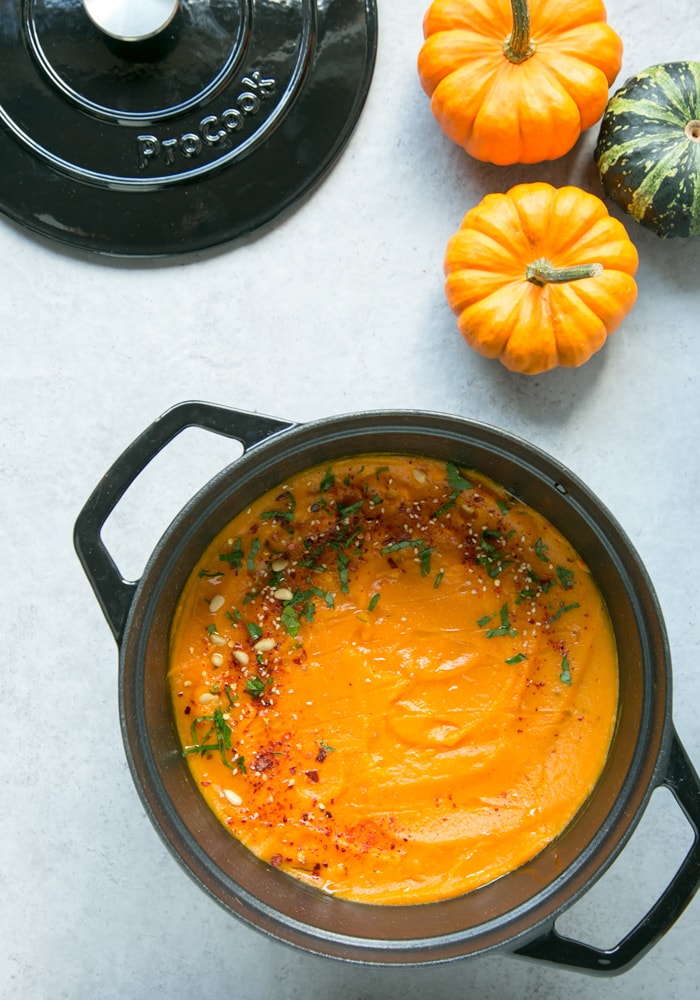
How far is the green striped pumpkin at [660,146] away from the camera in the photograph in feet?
5.29

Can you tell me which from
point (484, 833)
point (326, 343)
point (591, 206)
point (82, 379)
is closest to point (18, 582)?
point (82, 379)

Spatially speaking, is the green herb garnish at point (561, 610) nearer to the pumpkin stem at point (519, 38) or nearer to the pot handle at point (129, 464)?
the pot handle at point (129, 464)

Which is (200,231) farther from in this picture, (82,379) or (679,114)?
(679,114)

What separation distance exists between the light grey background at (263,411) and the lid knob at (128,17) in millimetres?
391

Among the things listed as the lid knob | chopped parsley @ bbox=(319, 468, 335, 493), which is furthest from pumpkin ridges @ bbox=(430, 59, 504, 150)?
chopped parsley @ bbox=(319, 468, 335, 493)

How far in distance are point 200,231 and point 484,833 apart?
120 cm

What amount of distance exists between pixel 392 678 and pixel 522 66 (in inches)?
42.3

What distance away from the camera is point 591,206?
162cm

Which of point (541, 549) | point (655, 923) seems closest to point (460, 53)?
point (541, 549)

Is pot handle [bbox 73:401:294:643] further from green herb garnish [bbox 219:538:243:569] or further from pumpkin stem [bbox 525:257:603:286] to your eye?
pumpkin stem [bbox 525:257:603:286]

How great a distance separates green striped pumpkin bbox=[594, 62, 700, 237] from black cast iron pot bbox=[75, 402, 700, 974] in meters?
0.53

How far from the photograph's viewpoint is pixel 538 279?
1599 mm

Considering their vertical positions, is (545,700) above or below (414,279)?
below

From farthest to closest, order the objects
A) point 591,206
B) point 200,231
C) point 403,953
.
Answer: point 200,231 → point 591,206 → point 403,953
